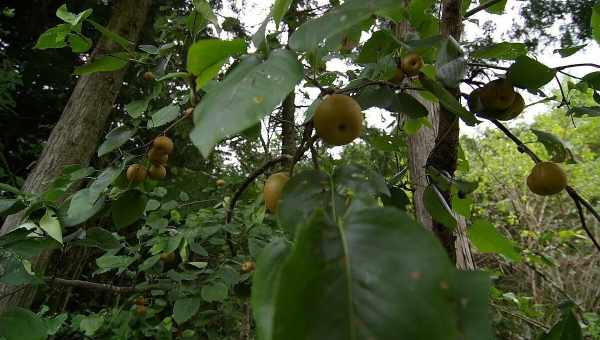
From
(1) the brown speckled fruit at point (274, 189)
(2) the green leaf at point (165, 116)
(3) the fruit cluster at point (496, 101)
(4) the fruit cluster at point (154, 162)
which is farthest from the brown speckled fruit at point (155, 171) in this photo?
(3) the fruit cluster at point (496, 101)

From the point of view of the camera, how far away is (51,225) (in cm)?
82

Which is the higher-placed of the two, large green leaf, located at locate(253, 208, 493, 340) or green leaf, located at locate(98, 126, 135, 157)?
green leaf, located at locate(98, 126, 135, 157)

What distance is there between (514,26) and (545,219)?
9.53 feet

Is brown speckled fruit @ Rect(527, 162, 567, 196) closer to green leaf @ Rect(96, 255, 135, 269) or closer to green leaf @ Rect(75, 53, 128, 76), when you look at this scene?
green leaf @ Rect(75, 53, 128, 76)

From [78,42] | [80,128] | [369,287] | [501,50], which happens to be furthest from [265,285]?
[80,128]

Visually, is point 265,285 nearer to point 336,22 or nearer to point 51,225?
point 336,22

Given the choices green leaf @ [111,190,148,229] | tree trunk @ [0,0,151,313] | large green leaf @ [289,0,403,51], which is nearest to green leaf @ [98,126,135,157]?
green leaf @ [111,190,148,229]

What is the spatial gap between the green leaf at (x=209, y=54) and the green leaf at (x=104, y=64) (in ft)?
1.56

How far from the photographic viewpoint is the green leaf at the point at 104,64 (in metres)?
0.85

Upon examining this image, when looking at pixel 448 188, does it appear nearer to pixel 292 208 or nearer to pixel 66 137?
pixel 292 208

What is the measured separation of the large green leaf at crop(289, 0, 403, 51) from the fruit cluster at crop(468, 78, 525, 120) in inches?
13.1

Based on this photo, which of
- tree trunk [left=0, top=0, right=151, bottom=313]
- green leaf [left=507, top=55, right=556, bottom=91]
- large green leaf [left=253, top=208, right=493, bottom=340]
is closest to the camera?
large green leaf [left=253, top=208, right=493, bottom=340]

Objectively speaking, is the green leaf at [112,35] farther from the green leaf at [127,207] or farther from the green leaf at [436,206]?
the green leaf at [436,206]

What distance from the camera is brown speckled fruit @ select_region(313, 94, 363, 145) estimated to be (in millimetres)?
523
